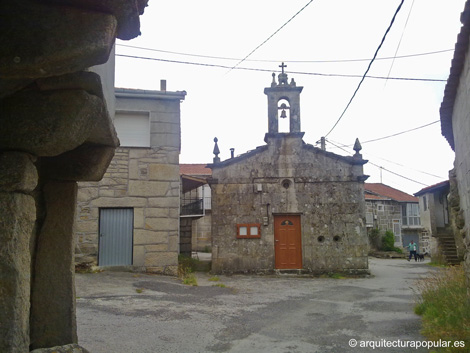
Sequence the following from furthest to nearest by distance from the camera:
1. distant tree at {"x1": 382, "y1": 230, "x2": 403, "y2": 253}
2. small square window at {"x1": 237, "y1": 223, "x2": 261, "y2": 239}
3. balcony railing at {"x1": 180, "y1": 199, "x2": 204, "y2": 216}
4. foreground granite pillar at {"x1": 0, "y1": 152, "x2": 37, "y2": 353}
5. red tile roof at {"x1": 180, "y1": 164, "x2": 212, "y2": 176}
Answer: red tile roof at {"x1": 180, "y1": 164, "x2": 212, "y2": 176}
distant tree at {"x1": 382, "y1": 230, "x2": 403, "y2": 253}
balcony railing at {"x1": 180, "y1": 199, "x2": 204, "y2": 216}
small square window at {"x1": 237, "y1": 223, "x2": 261, "y2": 239}
foreground granite pillar at {"x1": 0, "y1": 152, "x2": 37, "y2": 353}

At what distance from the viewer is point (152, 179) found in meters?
11.5

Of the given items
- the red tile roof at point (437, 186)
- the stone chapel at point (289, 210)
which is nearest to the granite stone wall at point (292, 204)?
the stone chapel at point (289, 210)

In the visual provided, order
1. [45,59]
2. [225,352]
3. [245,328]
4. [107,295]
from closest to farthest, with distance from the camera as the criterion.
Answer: [45,59] < [225,352] < [245,328] < [107,295]

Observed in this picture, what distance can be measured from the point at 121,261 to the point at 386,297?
22.9 feet

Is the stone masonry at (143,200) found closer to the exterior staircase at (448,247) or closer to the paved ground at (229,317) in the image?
the paved ground at (229,317)

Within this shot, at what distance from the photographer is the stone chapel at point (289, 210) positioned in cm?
1512

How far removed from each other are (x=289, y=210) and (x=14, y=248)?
13635mm

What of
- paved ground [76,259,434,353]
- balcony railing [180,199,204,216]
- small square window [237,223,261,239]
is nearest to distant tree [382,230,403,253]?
balcony railing [180,199,204,216]

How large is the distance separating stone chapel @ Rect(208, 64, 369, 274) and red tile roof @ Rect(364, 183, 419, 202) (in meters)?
21.2

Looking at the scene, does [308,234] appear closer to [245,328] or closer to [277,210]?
[277,210]

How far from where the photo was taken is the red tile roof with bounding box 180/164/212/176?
3575cm

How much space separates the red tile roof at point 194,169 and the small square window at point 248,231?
20.3 metres

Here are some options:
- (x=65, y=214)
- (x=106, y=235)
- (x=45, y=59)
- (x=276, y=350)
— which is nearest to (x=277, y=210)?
(x=106, y=235)

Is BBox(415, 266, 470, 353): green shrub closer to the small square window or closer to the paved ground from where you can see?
the paved ground
